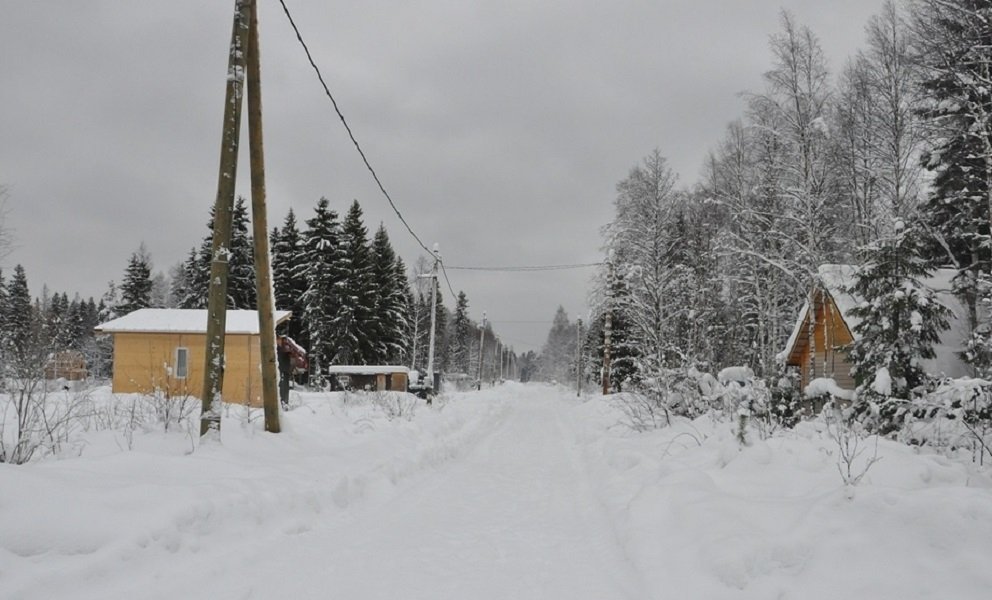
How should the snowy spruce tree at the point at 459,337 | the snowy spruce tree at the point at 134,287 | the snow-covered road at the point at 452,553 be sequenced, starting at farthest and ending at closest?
1. the snowy spruce tree at the point at 459,337
2. the snowy spruce tree at the point at 134,287
3. the snow-covered road at the point at 452,553

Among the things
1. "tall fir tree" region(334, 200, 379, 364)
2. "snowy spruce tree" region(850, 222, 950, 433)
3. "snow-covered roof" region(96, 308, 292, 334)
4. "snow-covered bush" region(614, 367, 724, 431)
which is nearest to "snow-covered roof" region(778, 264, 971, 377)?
"snowy spruce tree" region(850, 222, 950, 433)

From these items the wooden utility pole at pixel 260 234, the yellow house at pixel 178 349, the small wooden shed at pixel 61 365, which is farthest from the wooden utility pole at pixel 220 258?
the yellow house at pixel 178 349

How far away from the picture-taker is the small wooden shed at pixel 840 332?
1559 centimetres

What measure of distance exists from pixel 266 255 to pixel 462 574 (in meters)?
6.17

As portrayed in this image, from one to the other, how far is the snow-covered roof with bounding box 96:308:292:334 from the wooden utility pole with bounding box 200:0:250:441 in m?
17.7

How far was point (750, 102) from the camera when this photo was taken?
791 inches

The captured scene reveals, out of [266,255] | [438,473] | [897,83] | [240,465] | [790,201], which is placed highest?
[897,83]

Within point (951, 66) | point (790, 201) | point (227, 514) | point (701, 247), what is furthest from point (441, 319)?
point (227, 514)

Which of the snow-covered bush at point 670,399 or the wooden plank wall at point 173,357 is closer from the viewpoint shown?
the snow-covered bush at point 670,399

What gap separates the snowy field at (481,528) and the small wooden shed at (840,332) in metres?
7.65

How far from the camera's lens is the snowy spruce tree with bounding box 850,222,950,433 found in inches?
405

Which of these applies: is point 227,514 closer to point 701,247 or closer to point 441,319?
point 701,247

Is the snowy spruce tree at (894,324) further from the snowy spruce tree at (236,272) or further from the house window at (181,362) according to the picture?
the snowy spruce tree at (236,272)

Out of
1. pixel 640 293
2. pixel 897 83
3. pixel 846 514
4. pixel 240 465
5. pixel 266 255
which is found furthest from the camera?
pixel 640 293
